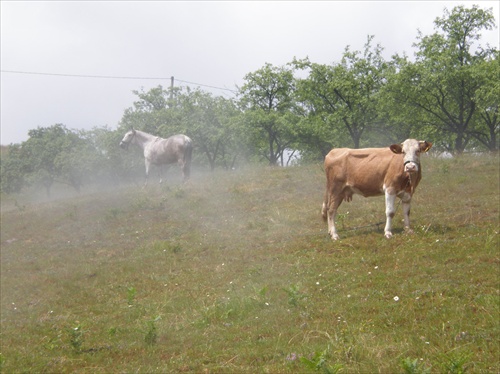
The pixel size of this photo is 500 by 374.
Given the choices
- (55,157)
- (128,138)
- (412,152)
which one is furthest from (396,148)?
(55,157)

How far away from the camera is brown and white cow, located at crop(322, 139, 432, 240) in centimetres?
1340

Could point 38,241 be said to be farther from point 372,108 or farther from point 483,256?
point 372,108

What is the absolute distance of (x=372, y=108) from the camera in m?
38.2

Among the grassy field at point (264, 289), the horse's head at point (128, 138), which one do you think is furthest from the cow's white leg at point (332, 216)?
the horse's head at point (128, 138)

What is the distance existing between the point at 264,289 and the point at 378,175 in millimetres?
5396

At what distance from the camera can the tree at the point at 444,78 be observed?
107 ft

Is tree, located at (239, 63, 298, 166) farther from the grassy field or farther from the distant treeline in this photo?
the grassy field

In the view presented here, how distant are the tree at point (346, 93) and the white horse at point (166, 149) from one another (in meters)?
13.5

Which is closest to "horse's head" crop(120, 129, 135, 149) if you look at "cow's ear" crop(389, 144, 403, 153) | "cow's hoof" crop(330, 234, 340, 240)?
"cow's hoof" crop(330, 234, 340, 240)

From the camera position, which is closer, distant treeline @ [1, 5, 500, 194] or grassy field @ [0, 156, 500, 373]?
grassy field @ [0, 156, 500, 373]

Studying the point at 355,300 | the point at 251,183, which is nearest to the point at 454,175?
the point at 251,183

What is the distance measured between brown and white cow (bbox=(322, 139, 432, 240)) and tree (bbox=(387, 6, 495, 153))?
1969 centimetres

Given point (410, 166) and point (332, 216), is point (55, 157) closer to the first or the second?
point (332, 216)

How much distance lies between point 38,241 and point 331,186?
497 inches
